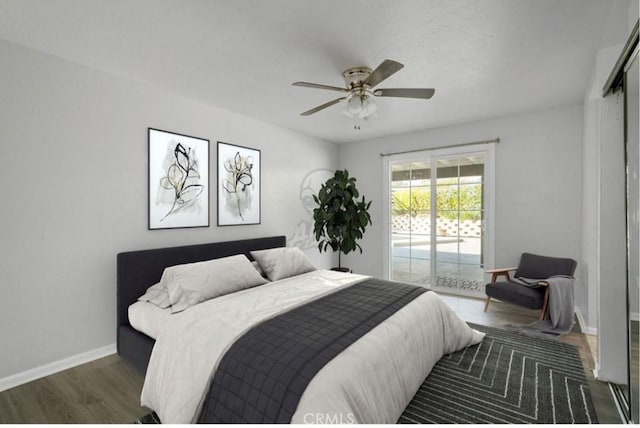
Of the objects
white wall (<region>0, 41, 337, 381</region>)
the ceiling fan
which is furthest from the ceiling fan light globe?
white wall (<region>0, 41, 337, 381</region>)

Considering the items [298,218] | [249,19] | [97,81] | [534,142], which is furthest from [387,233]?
[97,81]

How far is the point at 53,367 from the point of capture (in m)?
2.34

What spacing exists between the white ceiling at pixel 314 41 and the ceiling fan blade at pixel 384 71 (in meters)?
Result: 0.26

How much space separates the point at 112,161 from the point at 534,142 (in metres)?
4.71

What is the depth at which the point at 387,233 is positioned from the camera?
16.4 feet

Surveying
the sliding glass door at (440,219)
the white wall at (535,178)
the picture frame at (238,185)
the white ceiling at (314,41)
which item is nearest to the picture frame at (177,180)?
the picture frame at (238,185)

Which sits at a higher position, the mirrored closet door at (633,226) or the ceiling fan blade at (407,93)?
the ceiling fan blade at (407,93)

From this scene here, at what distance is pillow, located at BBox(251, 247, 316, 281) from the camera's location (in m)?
3.25

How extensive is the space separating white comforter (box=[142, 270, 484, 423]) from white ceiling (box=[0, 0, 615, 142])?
1919mm

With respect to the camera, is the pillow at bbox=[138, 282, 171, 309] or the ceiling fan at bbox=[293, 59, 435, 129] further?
the pillow at bbox=[138, 282, 171, 309]

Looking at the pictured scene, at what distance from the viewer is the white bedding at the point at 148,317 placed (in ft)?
7.45

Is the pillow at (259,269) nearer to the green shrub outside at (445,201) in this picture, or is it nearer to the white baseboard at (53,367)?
the white baseboard at (53,367)

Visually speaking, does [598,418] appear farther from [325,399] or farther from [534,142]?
[534,142]
